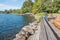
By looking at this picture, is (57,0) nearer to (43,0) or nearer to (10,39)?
(43,0)

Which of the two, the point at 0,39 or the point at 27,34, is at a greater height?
the point at 27,34

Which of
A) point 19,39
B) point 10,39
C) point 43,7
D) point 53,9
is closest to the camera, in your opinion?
point 19,39

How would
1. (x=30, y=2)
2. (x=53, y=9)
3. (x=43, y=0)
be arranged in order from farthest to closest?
(x=30, y=2)
(x=43, y=0)
(x=53, y=9)

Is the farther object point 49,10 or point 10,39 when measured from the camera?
point 49,10

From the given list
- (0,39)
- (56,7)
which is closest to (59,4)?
(56,7)

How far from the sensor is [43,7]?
67.6 m

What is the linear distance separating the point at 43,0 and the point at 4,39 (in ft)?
203

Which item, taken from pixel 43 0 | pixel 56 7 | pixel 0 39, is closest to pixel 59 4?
pixel 56 7

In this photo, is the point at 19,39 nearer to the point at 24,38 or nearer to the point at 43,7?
the point at 24,38

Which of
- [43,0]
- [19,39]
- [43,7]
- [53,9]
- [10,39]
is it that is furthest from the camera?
[43,0]

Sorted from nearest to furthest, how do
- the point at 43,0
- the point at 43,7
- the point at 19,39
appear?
the point at 19,39, the point at 43,7, the point at 43,0

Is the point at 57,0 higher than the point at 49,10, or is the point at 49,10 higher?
the point at 57,0

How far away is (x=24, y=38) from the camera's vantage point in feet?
57.2

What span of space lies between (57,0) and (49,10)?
485 cm
